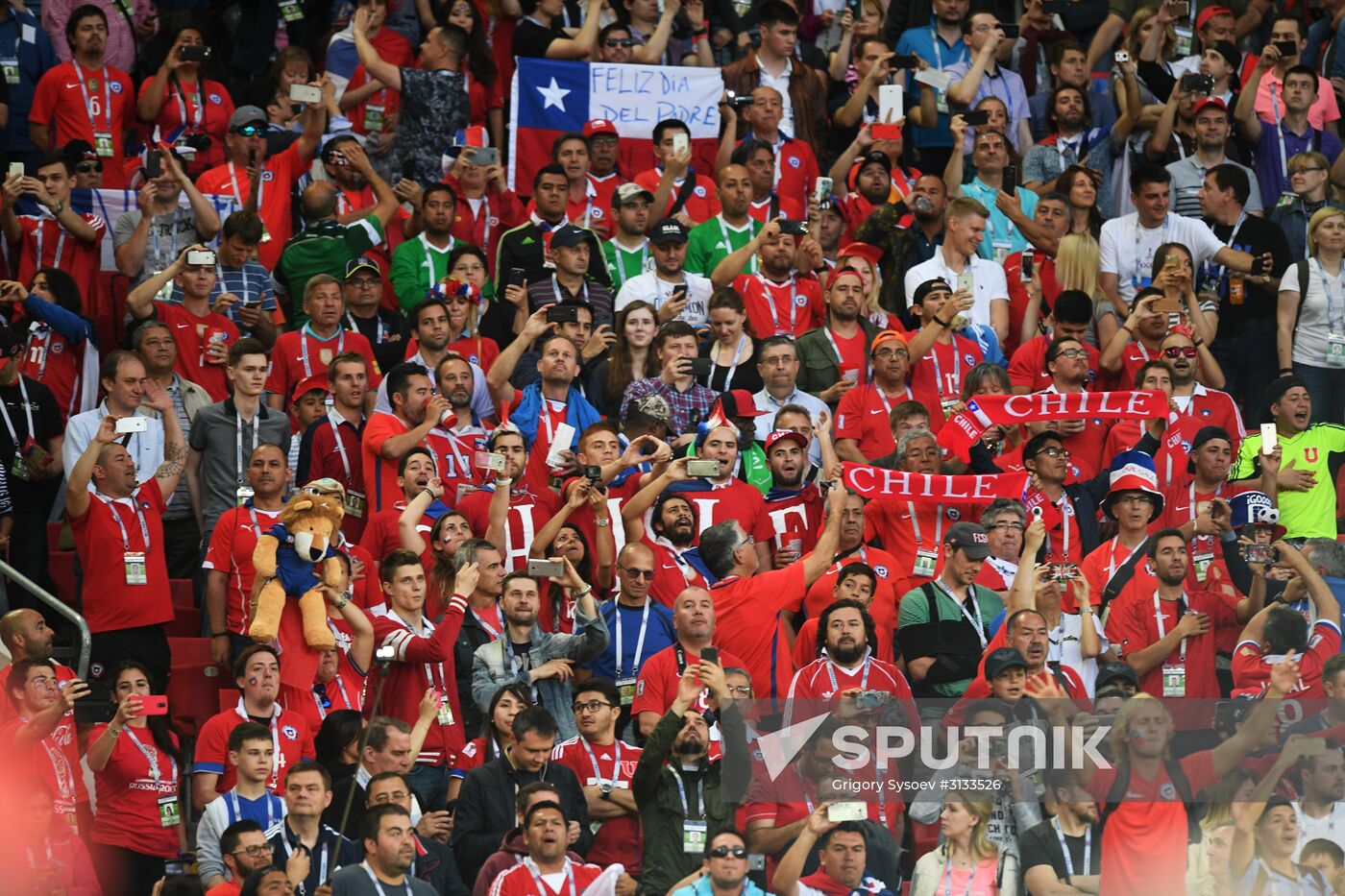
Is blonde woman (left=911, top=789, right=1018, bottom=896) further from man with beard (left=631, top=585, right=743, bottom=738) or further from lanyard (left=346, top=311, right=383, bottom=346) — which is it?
lanyard (left=346, top=311, right=383, bottom=346)

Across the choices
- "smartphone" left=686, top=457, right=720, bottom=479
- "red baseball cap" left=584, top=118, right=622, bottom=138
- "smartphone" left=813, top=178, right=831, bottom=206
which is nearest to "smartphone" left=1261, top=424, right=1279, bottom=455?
"smartphone" left=686, top=457, right=720, bottom=479

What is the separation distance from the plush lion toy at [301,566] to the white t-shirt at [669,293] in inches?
124

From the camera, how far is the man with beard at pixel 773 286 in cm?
1388

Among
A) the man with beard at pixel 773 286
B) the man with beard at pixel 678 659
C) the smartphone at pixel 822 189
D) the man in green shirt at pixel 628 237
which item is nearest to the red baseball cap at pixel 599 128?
the man in green shirt at pixel 628 237

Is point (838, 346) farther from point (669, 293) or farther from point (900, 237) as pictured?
point (900, 237)

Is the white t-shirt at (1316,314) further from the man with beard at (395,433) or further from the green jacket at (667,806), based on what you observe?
the green jacket at (667,806)

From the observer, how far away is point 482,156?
569 inches

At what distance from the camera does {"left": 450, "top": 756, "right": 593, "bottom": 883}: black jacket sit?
10.0 meters

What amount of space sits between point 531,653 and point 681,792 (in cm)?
123

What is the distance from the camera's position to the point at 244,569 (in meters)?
11.3

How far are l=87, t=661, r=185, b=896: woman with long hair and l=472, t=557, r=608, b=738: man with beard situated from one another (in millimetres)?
1464

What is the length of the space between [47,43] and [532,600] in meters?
6.62

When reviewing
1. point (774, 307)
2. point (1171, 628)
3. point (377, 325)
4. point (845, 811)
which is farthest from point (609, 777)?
point (774, 307)

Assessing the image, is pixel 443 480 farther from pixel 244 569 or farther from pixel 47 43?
pixel 47 43
